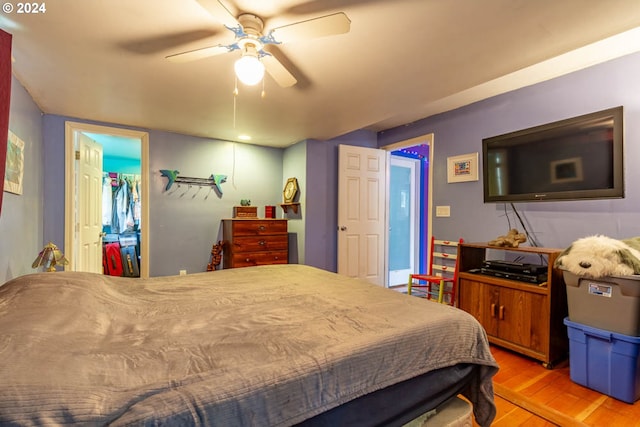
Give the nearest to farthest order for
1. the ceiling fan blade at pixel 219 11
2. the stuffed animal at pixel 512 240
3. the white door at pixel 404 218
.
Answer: the ceiling fan blade at pixel 219 11
the stuffed animal at pixel 512 240
the white door at pixel 404 218

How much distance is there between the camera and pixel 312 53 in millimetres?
1831

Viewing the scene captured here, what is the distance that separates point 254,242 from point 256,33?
98.5 inches

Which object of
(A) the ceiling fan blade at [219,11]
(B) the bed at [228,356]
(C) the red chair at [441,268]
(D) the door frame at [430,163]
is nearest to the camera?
(B) the bed at [228,356]

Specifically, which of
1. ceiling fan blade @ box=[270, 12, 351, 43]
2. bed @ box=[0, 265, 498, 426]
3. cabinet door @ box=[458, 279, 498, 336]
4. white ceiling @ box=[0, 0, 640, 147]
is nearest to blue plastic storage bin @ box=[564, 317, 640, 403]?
cabinet door @ box=[458, 279, 498, 336]

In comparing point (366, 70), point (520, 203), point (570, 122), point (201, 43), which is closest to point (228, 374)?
point (201, 43)

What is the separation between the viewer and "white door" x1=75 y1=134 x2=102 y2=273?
3.15 meters

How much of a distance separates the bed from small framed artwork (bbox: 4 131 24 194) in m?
1.08

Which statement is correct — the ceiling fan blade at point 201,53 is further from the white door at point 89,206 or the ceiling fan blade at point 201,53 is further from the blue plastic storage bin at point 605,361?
the blue plastic storage bin at point 605,361

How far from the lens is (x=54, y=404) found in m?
0.59

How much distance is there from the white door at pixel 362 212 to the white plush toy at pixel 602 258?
2.38 metres

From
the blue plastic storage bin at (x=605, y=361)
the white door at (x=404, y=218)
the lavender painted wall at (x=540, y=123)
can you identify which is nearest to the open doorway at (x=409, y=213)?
the white door at (x=404, y=218)

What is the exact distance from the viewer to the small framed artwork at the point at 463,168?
10.4 feet

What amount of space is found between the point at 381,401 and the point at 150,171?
3.51 meters

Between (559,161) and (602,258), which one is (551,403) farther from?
(559,161)
